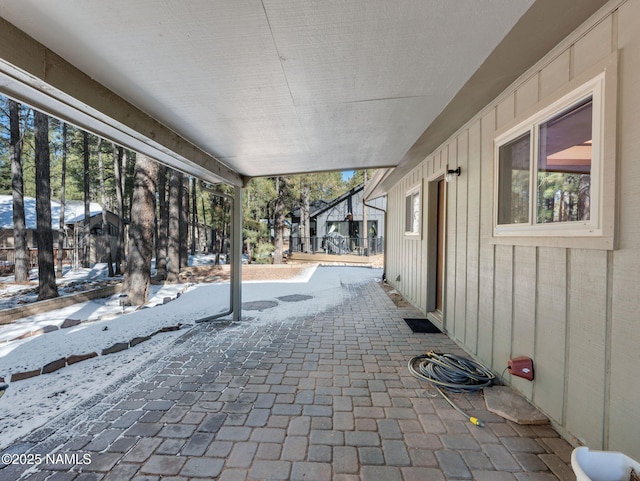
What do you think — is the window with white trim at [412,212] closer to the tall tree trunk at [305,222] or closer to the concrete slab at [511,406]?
the concrete slab at [511,406]

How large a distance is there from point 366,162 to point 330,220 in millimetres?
16259

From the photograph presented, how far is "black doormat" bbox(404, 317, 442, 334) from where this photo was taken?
3.98m

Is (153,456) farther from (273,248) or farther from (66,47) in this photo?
(273,248)

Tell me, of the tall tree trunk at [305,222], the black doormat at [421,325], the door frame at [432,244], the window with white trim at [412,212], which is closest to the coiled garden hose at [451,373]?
the black doormat at [421,325]

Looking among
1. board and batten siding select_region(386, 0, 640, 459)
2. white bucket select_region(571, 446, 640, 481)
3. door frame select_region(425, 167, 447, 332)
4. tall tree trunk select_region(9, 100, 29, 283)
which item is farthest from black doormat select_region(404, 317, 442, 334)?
tall tree trunk select_region(9, 100, 29, 283)

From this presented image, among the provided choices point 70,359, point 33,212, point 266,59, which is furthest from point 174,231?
point 33,212

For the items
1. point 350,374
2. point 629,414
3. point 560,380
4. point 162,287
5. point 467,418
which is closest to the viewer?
point 629,414

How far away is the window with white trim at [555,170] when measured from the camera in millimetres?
1652

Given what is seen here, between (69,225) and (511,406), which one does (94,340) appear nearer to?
(511,406)

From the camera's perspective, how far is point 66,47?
5.74ft

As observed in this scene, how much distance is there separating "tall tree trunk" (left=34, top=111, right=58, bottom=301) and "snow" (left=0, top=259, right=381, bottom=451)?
1.64m

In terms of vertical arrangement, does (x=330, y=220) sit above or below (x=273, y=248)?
above

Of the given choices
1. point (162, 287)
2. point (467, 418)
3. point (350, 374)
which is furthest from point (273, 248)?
point (467, 418)

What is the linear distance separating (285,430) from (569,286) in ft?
7.04
